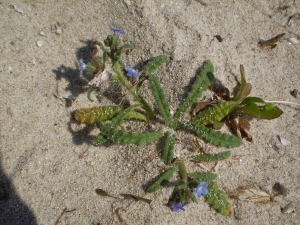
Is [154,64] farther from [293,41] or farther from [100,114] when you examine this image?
[293,41]

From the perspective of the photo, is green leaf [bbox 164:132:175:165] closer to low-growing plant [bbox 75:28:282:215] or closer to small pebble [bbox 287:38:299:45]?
low-growing plant [bbox 75:28:282:215]

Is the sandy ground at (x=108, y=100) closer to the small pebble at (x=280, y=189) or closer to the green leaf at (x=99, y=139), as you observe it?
the small pebble at (x=280, y=189)

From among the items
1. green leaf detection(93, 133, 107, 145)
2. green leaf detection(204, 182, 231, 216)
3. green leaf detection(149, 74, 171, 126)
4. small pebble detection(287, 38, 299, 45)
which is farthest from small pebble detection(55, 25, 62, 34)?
small pebble detection(287, 38, 299, 45)

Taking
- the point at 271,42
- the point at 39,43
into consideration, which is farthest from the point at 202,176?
the point at 39,43

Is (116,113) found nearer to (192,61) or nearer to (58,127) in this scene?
(58,127)

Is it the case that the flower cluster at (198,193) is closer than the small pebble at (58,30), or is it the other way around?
the flower cluster at (198,193)

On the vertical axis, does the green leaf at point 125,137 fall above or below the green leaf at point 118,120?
below

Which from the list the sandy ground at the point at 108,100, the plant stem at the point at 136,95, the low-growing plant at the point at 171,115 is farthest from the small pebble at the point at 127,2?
the plant stem at the point at 136,95
